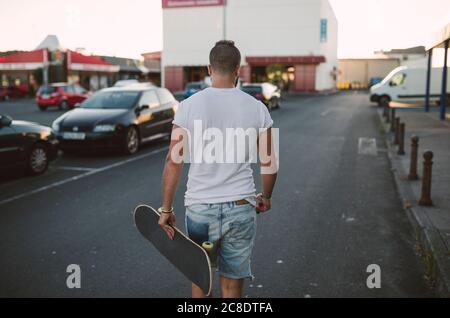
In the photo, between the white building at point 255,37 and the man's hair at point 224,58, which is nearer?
the man's hair at point 224,58

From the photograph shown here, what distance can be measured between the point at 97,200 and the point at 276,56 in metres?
51.0

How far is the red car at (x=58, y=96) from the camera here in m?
27.4

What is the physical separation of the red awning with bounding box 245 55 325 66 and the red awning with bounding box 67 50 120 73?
16109 millimetres

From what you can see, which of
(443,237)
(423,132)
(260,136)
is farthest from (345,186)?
(423,132)

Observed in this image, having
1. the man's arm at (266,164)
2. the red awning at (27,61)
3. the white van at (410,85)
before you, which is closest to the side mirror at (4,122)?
the man's arm at (266,164)

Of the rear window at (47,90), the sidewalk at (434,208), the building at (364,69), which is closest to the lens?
the sidewalk at (434,208)

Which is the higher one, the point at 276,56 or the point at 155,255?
the point at 276,56

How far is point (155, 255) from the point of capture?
493 cm

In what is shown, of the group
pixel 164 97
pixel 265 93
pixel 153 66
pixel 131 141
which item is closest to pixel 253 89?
pixel 265 93

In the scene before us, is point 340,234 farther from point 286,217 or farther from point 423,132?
point 423,132

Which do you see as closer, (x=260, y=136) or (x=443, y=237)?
(x=260, y=136)

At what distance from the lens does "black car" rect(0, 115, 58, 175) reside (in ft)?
27.5

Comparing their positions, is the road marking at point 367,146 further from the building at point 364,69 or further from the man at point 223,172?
the building at point 364,69

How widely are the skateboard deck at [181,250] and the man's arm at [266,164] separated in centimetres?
51
